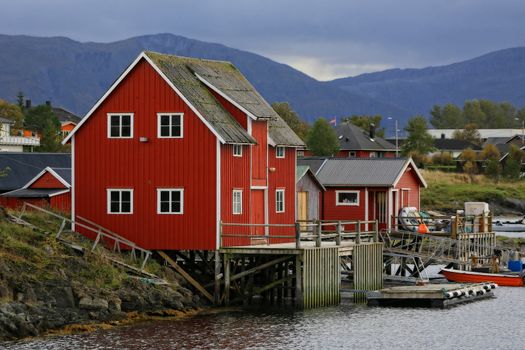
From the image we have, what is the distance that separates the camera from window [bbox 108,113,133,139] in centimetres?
5309

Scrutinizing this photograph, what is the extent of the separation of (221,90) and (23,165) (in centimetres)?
2198

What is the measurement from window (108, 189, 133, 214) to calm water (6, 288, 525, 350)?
21.7 feet

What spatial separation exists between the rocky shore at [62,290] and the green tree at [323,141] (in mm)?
87514

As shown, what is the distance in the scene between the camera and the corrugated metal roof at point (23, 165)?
7124 centimetres

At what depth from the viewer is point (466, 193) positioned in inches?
5330

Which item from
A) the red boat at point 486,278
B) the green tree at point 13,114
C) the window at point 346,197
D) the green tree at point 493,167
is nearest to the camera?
the red boat at point 486,278

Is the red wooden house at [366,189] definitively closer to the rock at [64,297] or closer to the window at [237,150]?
the window at [237,150]

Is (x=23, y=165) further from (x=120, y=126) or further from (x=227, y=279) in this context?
(x=227, y=279)

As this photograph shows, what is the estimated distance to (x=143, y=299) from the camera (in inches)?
1861

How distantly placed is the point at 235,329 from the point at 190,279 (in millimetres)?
6221

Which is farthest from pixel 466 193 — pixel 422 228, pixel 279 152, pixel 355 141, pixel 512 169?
pixel 279 152

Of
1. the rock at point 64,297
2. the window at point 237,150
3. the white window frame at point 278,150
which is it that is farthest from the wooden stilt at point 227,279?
the white window frame at point 278,150

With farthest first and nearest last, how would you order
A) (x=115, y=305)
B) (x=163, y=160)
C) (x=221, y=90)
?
(x=221, y=90)
(x=163, y=160)
(x=115, y=305)

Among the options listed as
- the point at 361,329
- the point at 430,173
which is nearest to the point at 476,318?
the point at 361,329
